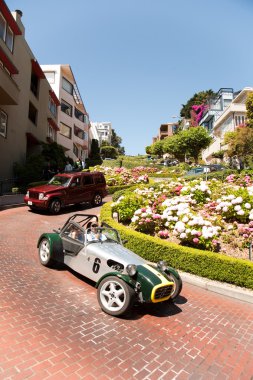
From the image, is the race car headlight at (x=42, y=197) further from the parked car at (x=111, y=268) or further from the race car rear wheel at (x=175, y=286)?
the race car rear wheel at (x=175, y=286)

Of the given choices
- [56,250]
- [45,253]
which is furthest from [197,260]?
[45,253]

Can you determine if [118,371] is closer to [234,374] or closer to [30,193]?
[234,374]

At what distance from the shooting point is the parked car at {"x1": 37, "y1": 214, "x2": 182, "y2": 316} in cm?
511

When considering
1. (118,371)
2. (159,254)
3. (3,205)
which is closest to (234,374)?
(118,371)

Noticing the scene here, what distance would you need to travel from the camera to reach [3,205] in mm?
14977

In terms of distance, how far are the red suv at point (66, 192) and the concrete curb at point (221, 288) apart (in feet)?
28.1

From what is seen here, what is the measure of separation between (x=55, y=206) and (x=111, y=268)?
9.22 m

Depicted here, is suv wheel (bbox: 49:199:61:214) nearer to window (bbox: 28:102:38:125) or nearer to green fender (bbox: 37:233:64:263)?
green fender (bbox: 37:233:64:263)

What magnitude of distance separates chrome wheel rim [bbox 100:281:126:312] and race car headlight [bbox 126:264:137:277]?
0.30m

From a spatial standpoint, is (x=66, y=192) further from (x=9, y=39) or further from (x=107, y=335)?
(x=9, y=39)

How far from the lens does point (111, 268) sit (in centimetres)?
571

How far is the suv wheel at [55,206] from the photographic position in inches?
554

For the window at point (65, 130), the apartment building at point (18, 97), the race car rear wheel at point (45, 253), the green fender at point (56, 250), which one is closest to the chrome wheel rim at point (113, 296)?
the green fender at point (56, 250)

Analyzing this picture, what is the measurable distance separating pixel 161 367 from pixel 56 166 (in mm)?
24922
